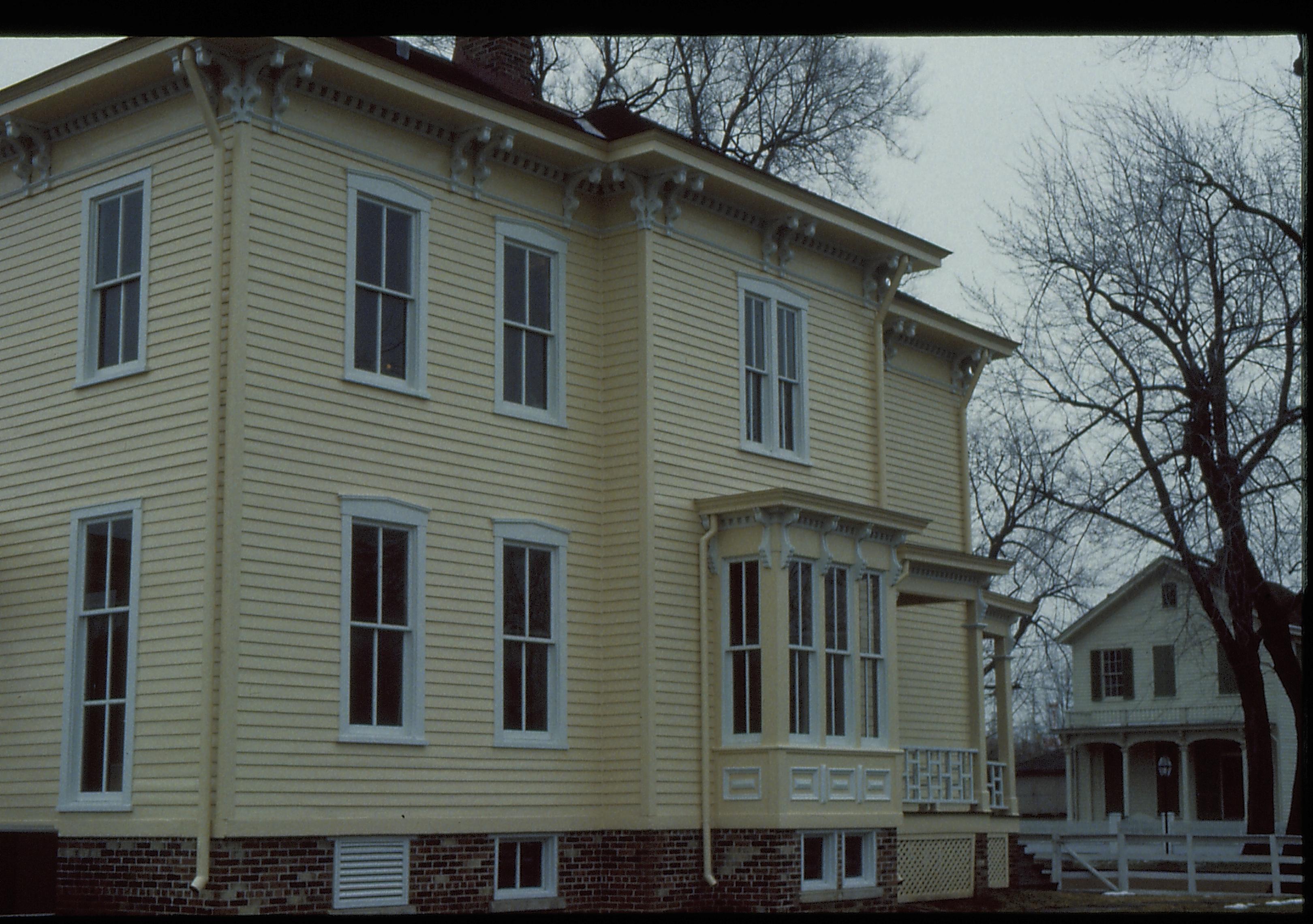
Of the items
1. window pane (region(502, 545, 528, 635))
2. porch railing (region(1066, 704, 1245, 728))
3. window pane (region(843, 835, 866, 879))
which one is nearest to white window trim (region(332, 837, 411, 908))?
window pane (region(502, 545, 528, 635))

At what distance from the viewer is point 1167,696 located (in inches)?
2202

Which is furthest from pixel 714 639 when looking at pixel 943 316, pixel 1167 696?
pixel 1167 696

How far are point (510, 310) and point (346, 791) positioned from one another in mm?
6019

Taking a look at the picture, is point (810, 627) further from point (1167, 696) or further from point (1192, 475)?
point (1167, 696)

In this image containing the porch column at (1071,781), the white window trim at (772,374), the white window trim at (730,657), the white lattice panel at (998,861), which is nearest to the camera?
the white window trim at (730,657)

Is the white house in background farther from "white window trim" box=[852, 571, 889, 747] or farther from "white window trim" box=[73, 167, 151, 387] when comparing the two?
"white window trim" box=[73, 167, 151, 387]

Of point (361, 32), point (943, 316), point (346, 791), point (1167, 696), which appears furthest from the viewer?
point (1167, 696)

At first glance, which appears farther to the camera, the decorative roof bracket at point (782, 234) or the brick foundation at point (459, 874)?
the decorative roof bracket at point (782, 234)

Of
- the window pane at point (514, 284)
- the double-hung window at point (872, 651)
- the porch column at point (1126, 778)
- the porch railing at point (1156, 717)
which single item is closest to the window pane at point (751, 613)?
the double-hung window at point (872, 651)

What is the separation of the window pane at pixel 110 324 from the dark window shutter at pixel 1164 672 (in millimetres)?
46878

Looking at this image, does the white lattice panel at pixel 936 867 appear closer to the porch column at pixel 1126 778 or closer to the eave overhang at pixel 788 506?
the eave overhang at pixel 788 506

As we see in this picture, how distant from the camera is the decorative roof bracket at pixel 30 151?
17.2 m

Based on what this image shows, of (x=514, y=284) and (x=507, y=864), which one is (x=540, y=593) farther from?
(x=514, y=284)

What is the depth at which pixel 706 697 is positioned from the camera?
1869 centimetres
